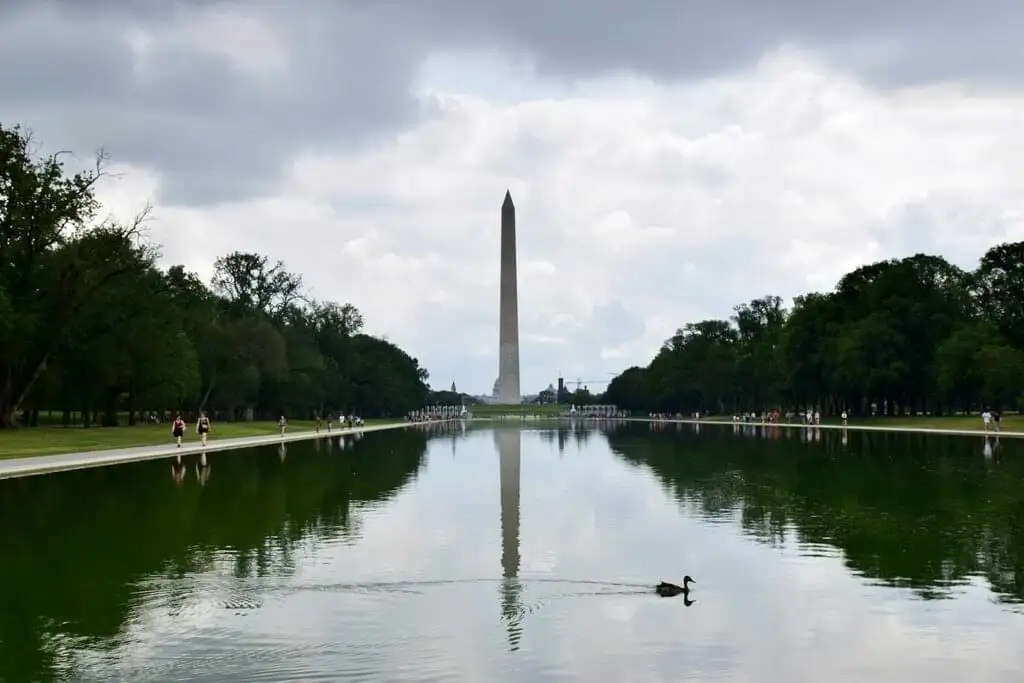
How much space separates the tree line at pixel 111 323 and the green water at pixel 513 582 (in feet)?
102

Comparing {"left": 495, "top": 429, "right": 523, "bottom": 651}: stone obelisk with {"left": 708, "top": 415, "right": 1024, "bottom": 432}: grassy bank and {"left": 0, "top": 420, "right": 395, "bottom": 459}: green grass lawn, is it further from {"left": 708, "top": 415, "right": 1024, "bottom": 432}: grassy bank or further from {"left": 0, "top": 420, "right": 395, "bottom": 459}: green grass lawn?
{"left": 708, "top": 415, "right": 1024, "bottom": 432}: grassy bank

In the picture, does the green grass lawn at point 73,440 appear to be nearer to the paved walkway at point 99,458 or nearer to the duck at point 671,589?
the paved walkway at point 99,458

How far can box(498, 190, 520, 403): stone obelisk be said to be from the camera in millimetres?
117938

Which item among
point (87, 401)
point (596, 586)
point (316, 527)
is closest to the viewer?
point (596, 586)

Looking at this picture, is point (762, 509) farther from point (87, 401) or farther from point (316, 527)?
point (87, 401)

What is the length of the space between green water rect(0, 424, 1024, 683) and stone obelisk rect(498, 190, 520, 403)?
90.7 metres

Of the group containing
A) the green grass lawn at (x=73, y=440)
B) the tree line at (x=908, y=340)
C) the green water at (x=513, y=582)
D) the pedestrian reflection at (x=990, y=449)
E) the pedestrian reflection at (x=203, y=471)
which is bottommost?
the green water at (x=513, y=582)

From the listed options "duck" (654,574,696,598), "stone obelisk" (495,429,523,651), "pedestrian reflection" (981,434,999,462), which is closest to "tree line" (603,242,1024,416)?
"pedestrian reflection" (981,434,999,462)

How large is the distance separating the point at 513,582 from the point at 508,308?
11009 cm

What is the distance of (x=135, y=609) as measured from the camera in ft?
40.6

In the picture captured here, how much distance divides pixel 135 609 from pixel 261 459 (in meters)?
31.2

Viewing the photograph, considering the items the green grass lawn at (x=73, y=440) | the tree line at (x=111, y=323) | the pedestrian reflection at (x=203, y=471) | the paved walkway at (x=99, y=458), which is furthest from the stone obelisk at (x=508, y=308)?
the pedestrian reflection at (x=203, y=471)

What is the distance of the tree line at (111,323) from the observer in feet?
183

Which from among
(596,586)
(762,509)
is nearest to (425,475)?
(762,509)
